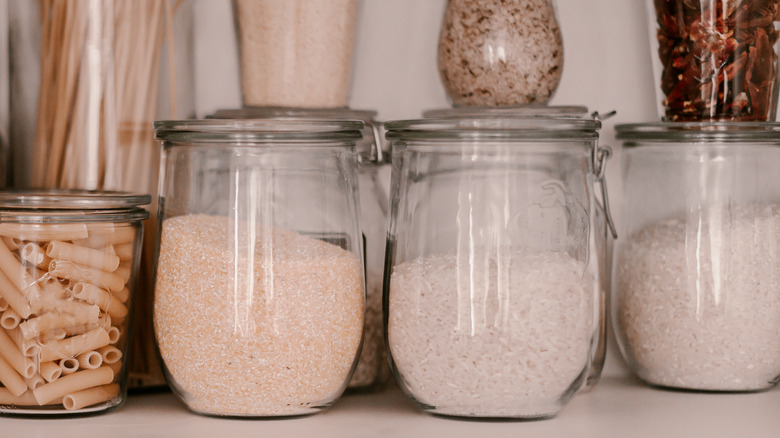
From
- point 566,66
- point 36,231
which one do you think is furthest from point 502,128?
point 36,231

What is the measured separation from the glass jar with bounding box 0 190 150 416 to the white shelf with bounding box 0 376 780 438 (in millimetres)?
29

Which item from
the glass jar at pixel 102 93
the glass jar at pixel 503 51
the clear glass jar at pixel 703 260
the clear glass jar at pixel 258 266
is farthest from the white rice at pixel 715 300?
the glass jar at pixel 102 93

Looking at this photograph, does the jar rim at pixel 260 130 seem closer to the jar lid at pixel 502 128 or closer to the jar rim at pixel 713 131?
the jar lid at pixel 502 128

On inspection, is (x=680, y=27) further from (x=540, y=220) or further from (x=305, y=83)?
(x=305, y=83)

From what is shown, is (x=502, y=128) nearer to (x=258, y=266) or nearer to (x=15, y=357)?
(x=258, y=266)

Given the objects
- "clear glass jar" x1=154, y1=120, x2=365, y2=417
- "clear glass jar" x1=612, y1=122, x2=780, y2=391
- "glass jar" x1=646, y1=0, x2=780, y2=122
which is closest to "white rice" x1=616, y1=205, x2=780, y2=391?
"clear glass jar" x1=612, y1=122, x2=780, y2=391

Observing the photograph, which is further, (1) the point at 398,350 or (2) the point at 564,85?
(2) the point at 564,85

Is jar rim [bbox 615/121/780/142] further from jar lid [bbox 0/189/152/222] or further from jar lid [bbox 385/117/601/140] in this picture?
jar lid [bbox 0/189/152/222]

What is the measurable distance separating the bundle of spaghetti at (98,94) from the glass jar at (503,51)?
321mm

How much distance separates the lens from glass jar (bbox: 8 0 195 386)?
0.96 meters

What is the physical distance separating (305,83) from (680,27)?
399 mm

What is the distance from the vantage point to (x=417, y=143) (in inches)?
35.6

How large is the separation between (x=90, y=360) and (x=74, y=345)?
2 cm

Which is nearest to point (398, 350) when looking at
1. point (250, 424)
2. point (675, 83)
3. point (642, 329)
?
point (250, 424)
